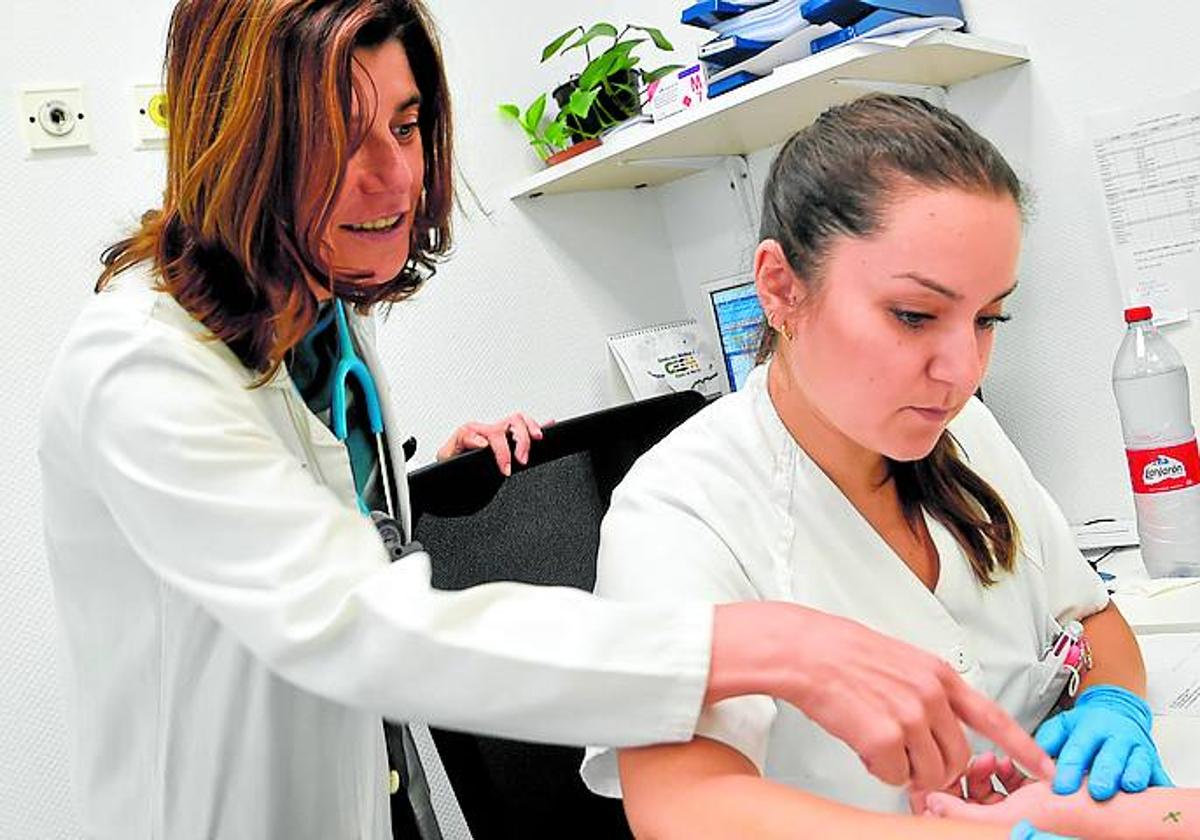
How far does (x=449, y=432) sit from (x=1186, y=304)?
1.16 meters

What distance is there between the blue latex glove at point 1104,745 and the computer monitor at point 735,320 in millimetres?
Result: 1126

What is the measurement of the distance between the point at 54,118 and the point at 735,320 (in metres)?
1.17

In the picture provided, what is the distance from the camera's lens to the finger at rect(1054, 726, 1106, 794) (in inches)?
34.9

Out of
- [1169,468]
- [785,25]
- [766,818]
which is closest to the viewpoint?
[766,818]

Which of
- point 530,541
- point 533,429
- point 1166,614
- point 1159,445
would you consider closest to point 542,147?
point 533,429

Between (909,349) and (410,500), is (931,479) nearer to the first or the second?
(909,349)

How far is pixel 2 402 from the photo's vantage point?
1585 mm

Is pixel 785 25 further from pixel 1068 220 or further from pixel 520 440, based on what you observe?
pixel 520 440

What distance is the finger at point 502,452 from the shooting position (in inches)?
52.3

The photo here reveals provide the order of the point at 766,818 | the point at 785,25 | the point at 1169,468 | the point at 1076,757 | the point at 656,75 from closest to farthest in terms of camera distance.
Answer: the point at 766,818 → the point at 1076,757 → the point at 1169,468 → the point at 785,25 → the point at 656,75

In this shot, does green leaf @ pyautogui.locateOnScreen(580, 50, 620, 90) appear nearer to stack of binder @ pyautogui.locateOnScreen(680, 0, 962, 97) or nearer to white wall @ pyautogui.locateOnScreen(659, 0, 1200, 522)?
stack of binder @ pyautogui.locateOnScreen(680, 0, 962, 97)

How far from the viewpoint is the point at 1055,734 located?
3.26ft

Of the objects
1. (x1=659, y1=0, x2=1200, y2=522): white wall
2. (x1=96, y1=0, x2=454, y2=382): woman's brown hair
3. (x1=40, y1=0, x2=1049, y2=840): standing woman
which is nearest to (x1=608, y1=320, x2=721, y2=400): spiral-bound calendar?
(x1=659, y1=0, x2=1200, y2=522): white wall

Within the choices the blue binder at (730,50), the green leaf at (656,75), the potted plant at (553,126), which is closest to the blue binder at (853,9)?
the blue binder at (730,50)
